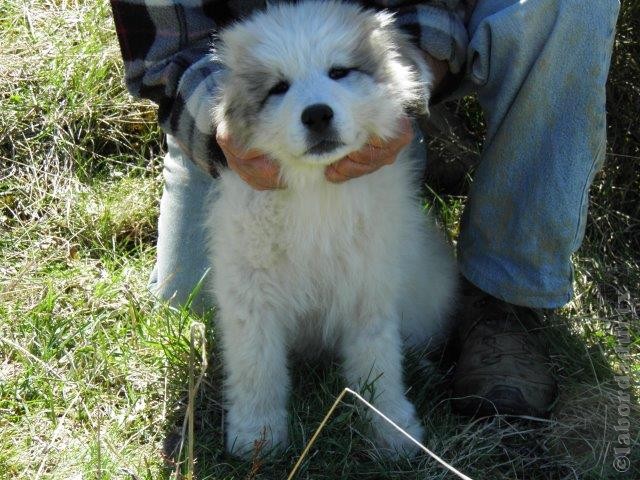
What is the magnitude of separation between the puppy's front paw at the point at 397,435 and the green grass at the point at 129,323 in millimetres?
38

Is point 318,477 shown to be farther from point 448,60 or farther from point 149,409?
point 448,60

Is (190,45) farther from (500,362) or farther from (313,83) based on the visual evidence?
(500,362)

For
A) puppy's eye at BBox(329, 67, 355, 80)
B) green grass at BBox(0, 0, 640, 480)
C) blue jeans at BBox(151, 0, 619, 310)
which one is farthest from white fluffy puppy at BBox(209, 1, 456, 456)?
blue jeans at BBox(151, 0, 619, 310)

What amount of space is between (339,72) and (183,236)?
121cm

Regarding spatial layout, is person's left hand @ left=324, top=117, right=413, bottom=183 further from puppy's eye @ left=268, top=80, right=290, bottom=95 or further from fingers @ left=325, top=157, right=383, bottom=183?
puppy's eye @ left=268, top=80, right=290, bottom=95

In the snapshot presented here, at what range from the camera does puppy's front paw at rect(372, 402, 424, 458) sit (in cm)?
250

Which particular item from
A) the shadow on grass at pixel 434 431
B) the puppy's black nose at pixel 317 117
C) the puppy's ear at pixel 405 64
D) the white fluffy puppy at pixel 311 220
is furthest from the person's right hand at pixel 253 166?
the shadow on grass at pixel 434 431

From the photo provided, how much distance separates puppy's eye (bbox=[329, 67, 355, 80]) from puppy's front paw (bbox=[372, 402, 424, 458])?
36.2 inches

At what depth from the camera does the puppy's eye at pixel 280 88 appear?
220 centimetres

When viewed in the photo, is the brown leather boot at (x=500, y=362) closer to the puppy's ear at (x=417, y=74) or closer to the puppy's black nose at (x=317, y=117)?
the puppy's ear at (x=417, y=74)

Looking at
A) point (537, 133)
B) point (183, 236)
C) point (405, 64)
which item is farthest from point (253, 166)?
point (183, 236)

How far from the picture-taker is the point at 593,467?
243cm

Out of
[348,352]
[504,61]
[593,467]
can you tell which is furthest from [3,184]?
[593,467]

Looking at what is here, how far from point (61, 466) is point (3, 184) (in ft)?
5.20
